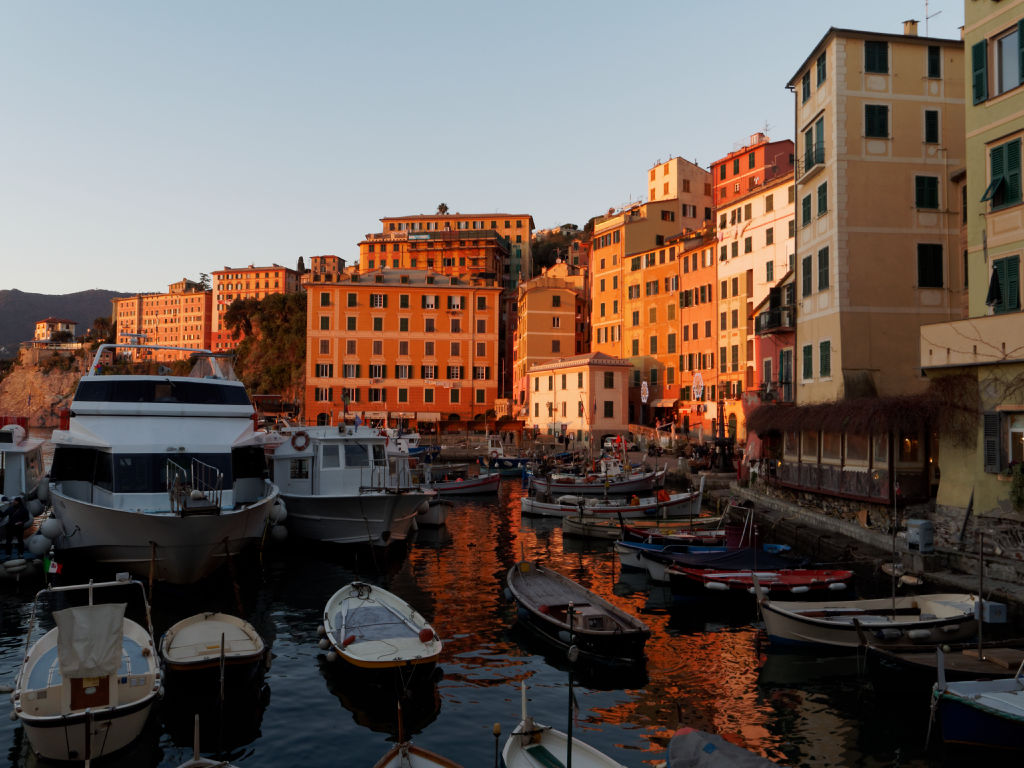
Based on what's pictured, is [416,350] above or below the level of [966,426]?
above

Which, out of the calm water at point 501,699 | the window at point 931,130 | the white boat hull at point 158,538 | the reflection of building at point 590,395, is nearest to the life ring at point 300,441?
the calm water at point 501,699

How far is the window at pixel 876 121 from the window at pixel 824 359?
28.6 ft

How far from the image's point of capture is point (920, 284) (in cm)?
3312

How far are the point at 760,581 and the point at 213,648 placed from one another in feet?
48.0

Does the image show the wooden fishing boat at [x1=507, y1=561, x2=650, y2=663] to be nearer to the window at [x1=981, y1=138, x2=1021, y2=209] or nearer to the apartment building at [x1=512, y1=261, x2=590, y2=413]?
the window at [x1=981, y1=138, x2=1021, y2=209]

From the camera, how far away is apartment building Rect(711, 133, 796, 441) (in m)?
57.2

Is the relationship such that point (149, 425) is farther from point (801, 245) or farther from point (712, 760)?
point (801, 245)

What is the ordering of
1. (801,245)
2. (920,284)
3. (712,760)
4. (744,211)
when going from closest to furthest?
(712,760)
(920,284)
(801,245)
(744,211)

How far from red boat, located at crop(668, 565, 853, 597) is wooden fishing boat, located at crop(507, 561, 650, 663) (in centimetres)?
424

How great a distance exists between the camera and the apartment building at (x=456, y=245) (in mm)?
103625

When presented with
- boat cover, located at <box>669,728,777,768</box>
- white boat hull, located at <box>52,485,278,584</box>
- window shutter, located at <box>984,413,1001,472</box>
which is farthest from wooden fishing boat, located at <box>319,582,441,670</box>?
window shutter, located at <box>984,413,1001,472</box>

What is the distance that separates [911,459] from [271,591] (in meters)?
23.1

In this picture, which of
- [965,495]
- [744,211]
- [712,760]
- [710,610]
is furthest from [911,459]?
[744,211]

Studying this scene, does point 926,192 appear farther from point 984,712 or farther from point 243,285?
point 243,285
